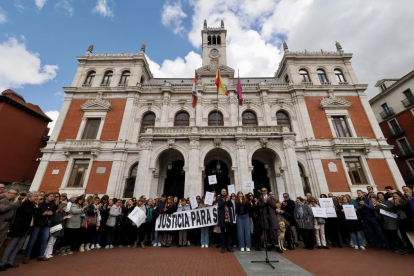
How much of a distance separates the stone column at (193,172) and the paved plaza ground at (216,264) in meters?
5.72

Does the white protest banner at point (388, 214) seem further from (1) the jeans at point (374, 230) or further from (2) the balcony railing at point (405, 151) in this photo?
(2) the balcony railing at point (405, 151)

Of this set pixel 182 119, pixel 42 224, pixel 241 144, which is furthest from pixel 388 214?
pixel 182 119

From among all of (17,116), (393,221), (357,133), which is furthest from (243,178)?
(17,116)

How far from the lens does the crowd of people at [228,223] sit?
5.99 metres

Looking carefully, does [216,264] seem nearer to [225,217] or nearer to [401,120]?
[225,217]

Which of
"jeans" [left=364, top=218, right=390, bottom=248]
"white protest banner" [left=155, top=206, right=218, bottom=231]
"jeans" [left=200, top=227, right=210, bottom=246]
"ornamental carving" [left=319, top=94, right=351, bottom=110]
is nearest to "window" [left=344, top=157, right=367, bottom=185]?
"ornamental carving" [left=319, top=94, right=351, bottom=110]

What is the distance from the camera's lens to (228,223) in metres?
6.91

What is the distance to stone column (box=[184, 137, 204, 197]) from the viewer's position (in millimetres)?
12469

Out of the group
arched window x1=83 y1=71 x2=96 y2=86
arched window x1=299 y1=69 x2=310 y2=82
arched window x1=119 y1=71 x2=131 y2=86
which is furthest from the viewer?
arched window x1=299 y1=69 x2=310 y2=82

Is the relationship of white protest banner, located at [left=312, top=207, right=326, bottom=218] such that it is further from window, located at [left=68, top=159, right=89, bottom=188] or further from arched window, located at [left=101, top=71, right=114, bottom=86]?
arched window, located at [left=101, top=71, right=114, bottom=86]

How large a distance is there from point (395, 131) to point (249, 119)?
19.4m

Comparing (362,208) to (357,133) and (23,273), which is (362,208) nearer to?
(23,273)

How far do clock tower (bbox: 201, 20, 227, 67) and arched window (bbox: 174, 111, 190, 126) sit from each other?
8.82m

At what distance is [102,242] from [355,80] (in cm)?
2826
